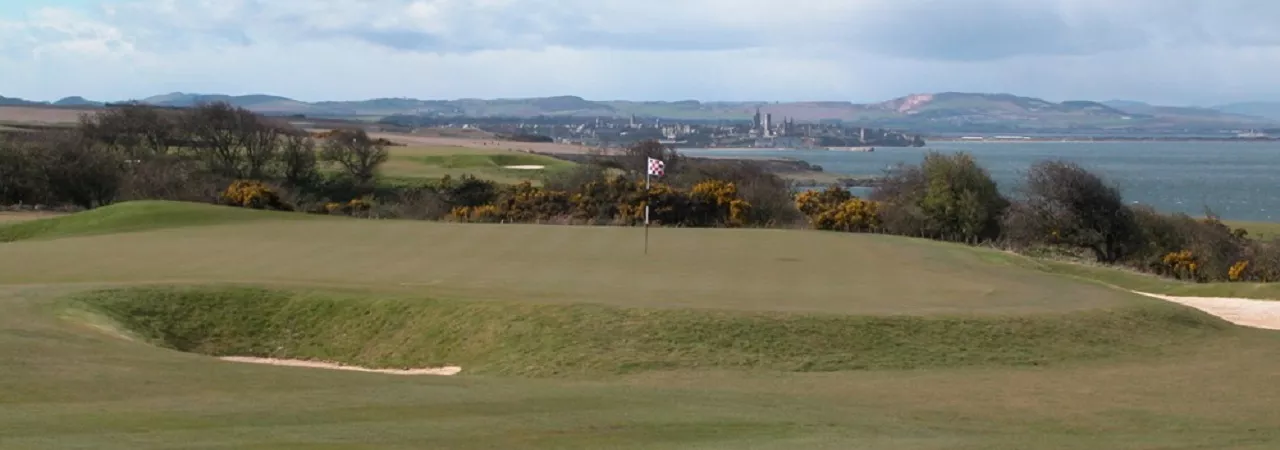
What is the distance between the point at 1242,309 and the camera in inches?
1119

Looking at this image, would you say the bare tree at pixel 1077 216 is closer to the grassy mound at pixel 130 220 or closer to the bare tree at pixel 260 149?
the grassy mound at pixel 130 220

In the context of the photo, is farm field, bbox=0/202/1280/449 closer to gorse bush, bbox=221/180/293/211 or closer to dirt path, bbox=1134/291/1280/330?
dirt path, bbox=1134/291/1280/330

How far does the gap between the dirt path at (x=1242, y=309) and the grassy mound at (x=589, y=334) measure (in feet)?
13.0

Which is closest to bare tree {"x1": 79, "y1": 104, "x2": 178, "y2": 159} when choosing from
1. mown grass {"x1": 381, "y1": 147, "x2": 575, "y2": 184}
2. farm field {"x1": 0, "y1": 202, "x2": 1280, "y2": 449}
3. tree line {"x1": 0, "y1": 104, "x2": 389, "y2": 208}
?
tree line {"x1": 0, "y1": 104, "x2": 389, "y2": 208}

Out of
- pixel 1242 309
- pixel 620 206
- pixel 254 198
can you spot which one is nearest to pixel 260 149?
pixel 254 198

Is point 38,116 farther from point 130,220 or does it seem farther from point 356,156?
point 130,220

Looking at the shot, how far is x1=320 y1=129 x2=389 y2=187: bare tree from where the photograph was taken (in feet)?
308

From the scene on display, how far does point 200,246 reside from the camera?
32.1 meters

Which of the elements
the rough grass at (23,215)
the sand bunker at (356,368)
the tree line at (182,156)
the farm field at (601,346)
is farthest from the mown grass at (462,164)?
the sand bunker at (356,368)

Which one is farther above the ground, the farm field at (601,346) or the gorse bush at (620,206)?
the farm field at (601,346)

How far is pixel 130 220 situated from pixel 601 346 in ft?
82.0

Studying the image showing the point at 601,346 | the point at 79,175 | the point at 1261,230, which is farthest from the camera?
the point at 1261,230

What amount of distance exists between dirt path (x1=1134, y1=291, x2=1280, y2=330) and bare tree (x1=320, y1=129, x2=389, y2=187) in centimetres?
7020

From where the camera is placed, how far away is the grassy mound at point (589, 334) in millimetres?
18766
